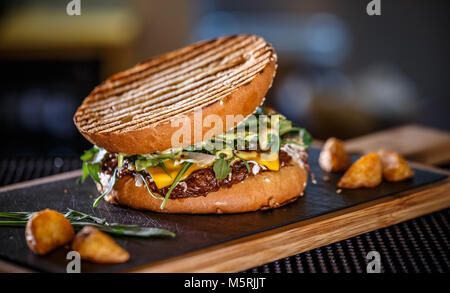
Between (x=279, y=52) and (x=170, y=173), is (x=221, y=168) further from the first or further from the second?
(x=279, y=52)

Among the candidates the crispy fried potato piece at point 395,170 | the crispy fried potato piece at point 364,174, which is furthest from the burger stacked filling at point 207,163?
the crispy fried potato piece at point 395,170

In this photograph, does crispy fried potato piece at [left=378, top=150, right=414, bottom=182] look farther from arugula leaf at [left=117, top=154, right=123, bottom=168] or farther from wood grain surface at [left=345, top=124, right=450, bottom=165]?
arugula leaf at [left=117, top=154, right=123, bottom=168]

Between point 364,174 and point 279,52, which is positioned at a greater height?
point 364,174

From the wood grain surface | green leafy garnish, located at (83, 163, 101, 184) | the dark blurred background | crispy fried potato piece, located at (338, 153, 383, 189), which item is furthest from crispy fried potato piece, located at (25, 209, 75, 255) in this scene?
the dark blurred background

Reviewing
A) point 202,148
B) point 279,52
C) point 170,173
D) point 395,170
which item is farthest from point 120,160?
point 279,52

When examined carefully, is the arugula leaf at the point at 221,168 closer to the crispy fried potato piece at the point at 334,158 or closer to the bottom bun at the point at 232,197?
the bottom bun at the point at 232,197

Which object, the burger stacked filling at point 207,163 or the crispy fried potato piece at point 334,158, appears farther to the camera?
the crispy fried potato piece at point 334,158
